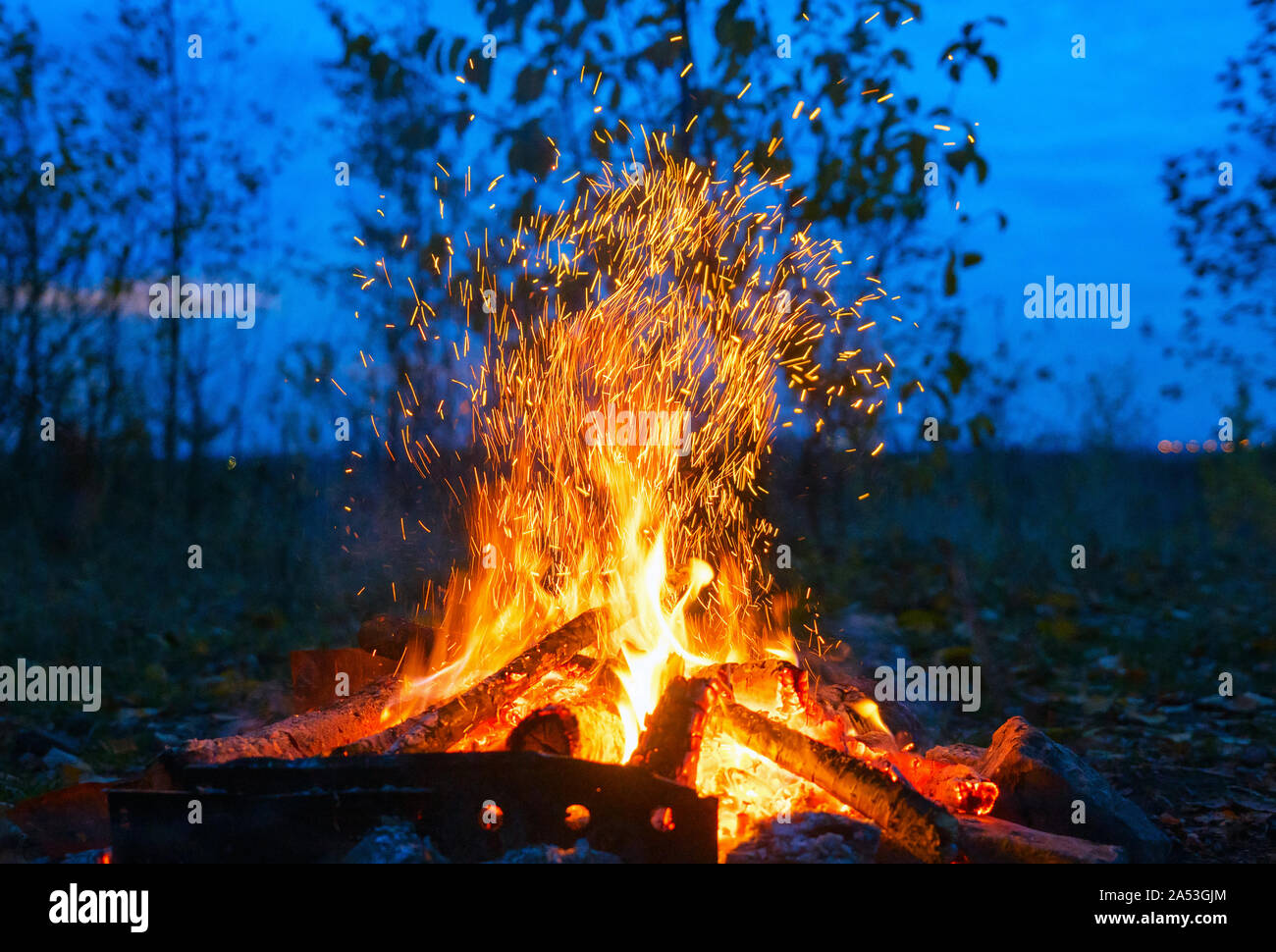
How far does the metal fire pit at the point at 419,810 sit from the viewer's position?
2881 millimetres

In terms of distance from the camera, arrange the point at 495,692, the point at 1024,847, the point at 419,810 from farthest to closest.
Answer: the point at 495,692 → the point at 1024,847 → the point at 419,810

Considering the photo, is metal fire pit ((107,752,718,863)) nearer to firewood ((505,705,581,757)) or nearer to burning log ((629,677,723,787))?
burning log ((629,677,723,787))

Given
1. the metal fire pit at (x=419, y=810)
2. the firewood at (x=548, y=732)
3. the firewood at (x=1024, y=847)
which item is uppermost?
the firewood at (x=548, y=732)

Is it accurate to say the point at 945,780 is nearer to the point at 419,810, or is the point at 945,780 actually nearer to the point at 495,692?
the point at 495,692

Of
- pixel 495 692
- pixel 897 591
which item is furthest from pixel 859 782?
pixel 897 591

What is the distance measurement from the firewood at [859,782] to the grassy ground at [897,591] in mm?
1330

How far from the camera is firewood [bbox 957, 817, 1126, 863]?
9.78 feet

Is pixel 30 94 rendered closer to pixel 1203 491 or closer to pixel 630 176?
pixel 630 176

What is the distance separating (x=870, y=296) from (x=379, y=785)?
4.13 metres

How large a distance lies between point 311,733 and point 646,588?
4.60ft

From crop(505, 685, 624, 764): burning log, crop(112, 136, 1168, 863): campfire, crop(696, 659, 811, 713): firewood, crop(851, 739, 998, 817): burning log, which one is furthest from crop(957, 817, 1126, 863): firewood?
crop(505, 685, 624, 764): burning log

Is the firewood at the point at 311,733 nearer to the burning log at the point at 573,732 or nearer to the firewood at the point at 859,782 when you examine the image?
the burning log at the point at 573,732

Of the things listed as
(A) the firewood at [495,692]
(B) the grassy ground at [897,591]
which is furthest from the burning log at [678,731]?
(B) the grassy ground at [897,591]

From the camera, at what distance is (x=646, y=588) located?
13.7 feet
